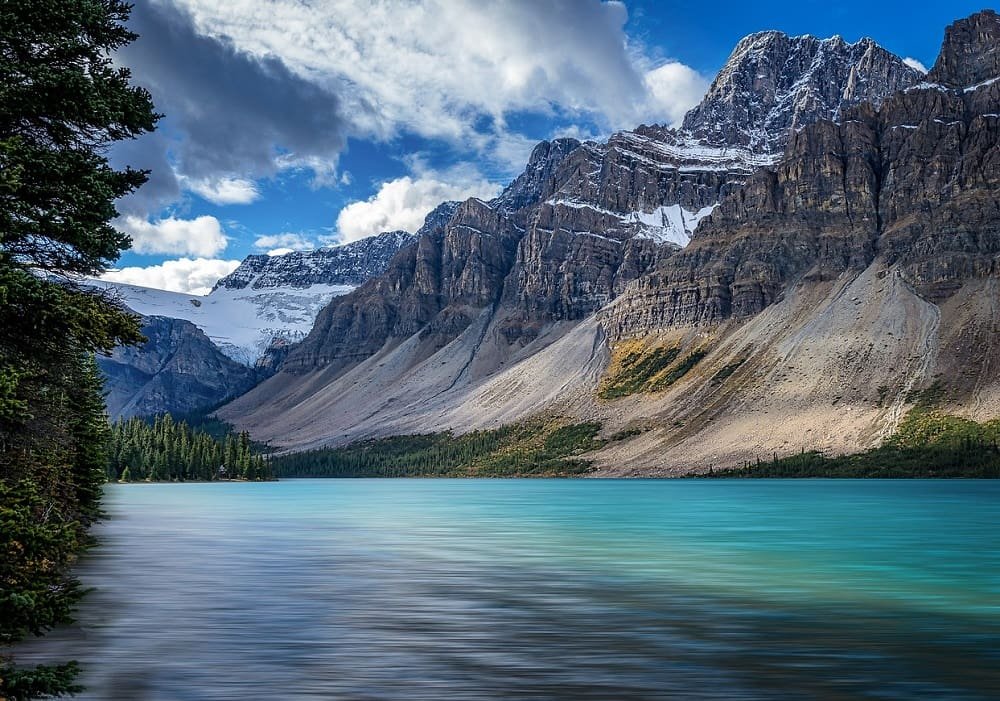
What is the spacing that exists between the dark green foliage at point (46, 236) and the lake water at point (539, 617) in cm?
506

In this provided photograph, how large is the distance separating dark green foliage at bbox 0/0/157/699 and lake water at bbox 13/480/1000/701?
16.6 feet

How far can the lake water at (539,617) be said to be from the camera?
60.1 feet

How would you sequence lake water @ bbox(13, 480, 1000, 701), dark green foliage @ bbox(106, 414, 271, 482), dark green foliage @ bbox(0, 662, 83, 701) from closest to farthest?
dark green foliage @ bbox(0, 662, 83, 701) → lake water @ bbox(13, 480, 1000, 701) → dark green foliage @ bbox(106, 414, 271, 482)

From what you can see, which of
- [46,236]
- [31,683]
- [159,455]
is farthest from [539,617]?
[159,455]

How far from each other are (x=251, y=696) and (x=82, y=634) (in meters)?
9.52

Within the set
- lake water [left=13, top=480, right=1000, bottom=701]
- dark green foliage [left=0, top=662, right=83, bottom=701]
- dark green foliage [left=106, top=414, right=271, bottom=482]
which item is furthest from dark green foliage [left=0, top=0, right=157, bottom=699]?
dark green foliage [left=106, top=414, right=271, bottom=482]

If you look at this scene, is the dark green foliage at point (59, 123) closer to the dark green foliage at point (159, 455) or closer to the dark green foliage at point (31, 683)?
the dark green foliage at point (31, 683)

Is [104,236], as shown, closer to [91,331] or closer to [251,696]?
[91,331]

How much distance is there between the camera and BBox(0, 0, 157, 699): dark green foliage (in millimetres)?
13023

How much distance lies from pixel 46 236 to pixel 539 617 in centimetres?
1789

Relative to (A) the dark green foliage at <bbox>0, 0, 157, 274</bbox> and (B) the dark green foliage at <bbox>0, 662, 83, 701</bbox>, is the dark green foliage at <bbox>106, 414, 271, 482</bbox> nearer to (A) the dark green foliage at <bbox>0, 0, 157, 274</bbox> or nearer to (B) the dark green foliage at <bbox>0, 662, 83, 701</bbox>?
(A) the dark green foliage at <bbox>0, 0, 157, 274</bbox>

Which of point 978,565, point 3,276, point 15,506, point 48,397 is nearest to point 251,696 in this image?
point 15,506

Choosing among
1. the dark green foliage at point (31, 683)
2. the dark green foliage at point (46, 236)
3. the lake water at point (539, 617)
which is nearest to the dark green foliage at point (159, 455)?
the lake water at point (539, 617)

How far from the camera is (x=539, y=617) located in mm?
26781
